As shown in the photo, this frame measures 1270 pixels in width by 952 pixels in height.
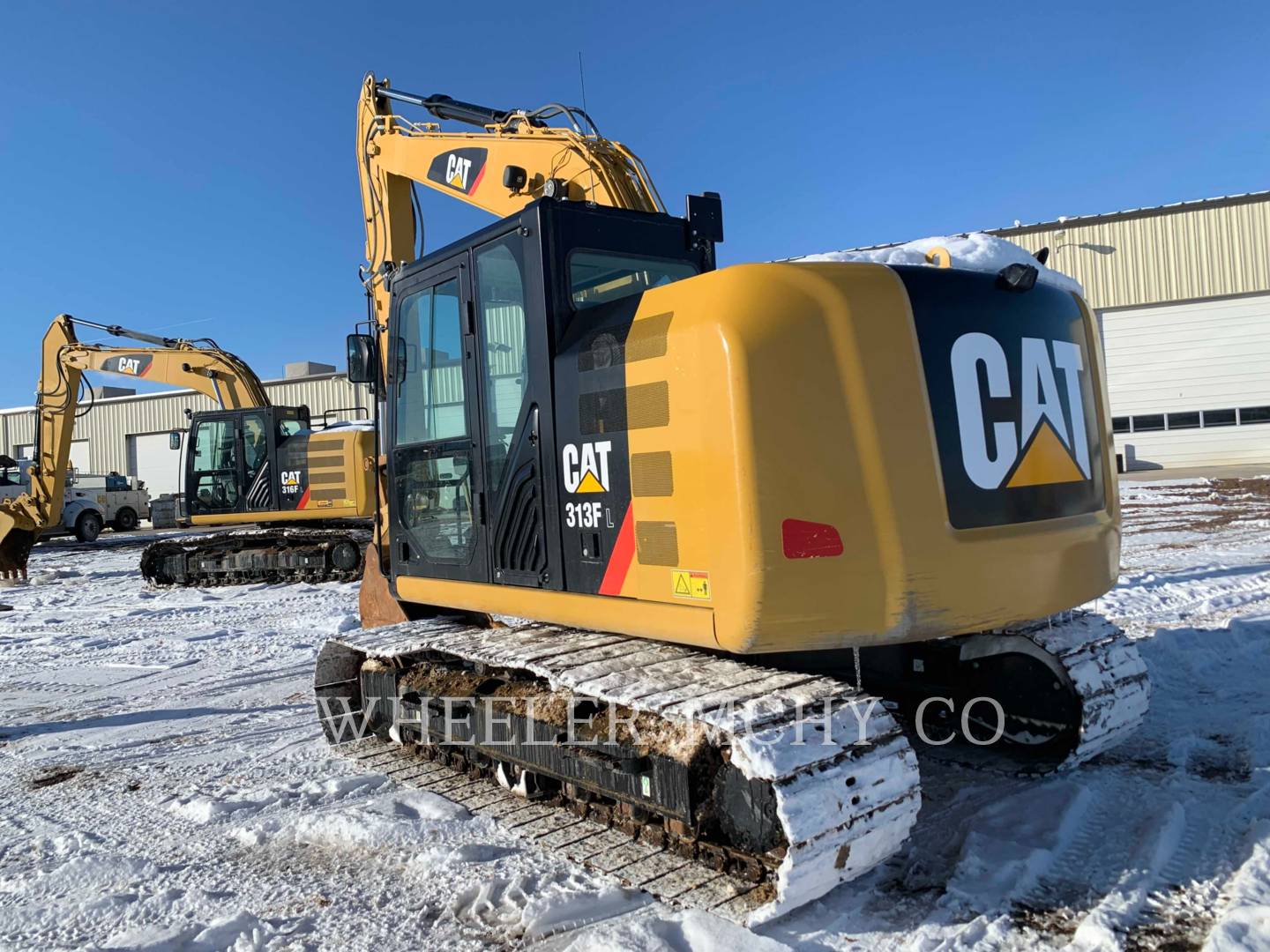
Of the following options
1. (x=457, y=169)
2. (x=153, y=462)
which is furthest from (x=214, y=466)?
(x=153, y=462)

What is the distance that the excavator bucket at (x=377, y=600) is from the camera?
625 cm

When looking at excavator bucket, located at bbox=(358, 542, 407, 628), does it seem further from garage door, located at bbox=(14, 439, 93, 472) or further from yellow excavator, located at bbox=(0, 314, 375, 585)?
garage door, located at bbox=(14, 439, 93, 472)

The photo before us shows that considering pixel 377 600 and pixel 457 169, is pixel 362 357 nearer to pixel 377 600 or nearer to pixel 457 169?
pixel 377 600

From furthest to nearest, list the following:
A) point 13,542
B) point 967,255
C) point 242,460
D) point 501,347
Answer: point 13,542
point 242,460
point 501,347
point 967,255

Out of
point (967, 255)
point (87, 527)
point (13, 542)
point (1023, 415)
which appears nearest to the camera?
point (1023, 415)

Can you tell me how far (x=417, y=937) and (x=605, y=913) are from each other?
623mm

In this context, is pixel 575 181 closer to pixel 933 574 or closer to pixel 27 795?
pixel 933 574

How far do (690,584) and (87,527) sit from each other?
27296 millimetres

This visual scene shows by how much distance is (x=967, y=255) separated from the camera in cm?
415

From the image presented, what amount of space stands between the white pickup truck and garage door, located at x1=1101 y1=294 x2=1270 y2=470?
94.7ft

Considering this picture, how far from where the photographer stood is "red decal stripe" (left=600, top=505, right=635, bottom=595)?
3.73 meters

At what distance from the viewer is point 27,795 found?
195 inches

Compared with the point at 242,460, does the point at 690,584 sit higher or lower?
lower

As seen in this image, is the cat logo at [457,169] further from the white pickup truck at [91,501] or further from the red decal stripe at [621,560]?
the white pickup truck at [91,501]
